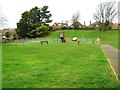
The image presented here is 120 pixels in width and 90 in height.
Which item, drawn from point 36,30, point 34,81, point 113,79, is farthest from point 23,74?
point 36,30

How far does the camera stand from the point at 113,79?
1087 cm

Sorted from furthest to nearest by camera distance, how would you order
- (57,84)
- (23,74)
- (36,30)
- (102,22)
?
(102,22), (36,30), (23,74), (57,84)

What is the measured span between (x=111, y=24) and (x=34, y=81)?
76.9 metres

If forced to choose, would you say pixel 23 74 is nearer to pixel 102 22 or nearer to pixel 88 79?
pixel 88 79

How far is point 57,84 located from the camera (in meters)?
9.84

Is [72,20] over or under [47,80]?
over

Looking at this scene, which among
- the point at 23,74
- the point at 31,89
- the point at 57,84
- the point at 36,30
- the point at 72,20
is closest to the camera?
the point at 31,89

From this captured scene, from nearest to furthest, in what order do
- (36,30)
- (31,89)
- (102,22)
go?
1. (31,89)
2. (36,30)
3. (102,22)

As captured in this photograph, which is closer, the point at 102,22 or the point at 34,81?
the point at 34,81

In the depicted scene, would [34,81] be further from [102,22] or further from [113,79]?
[102,22]

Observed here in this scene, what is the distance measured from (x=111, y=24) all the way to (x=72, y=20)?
23.1 meters

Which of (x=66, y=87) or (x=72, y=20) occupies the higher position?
(x=72, y=20)

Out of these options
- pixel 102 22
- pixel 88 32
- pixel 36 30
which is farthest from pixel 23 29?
pixel 102 22

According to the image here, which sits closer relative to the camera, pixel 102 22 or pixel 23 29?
pixel 23 29
